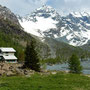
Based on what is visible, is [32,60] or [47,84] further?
[32,60]

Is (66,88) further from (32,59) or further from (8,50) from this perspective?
(8,50)

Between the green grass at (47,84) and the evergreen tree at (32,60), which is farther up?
the evergreen tree at (32,60)

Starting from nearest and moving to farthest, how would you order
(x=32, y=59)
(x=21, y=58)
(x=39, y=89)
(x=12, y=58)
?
(x=39, y=89), (x=32, y=59), (x=12, y=58), (x=21, y=58)

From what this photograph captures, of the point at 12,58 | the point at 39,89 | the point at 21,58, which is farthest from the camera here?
the point at 21,58

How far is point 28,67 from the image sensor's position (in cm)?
6481

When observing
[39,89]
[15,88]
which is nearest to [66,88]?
[39,89]

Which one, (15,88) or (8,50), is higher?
(8,50)

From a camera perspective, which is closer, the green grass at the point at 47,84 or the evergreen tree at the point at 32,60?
the green grass at the point at 47,84

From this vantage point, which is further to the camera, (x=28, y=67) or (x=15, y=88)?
(x=28, y=67)

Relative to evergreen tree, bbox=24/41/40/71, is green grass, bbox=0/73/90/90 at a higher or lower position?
lower

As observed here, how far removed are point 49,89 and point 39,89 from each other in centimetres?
127

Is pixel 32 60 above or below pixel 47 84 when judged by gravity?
above

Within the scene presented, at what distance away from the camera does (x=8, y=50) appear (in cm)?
13638

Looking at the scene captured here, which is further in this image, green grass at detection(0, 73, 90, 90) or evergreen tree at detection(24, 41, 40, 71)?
evergreen tree at detection(24, 41, 40, 71)
